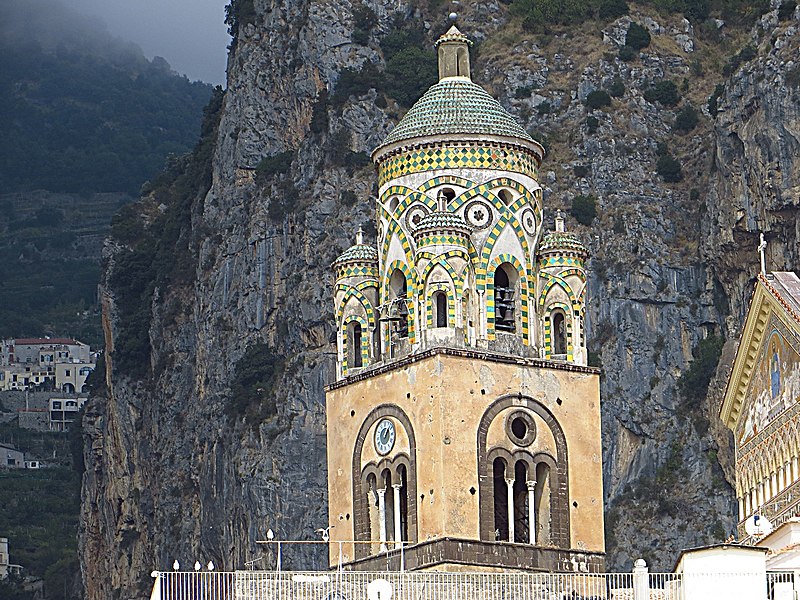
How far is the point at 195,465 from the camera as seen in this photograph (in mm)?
135250

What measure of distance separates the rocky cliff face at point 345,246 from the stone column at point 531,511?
59.9 m

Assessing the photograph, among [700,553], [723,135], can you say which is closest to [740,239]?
[723,135]

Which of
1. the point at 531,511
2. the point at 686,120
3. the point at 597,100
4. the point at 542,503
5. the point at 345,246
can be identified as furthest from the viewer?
the point at 597,100

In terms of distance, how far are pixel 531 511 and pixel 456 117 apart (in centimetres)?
870

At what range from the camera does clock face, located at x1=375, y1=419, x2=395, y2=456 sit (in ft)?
158

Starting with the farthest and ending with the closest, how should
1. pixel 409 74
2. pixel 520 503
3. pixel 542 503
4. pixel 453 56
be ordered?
pixel 409 74 < pixel 453 56 < pixel 542 503 < pixel 520 503

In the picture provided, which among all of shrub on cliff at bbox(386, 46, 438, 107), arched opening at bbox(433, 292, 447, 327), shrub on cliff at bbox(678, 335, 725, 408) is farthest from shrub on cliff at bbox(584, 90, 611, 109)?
arched opening at bbox(433, 292, 447, 327)

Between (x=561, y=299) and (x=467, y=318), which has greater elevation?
(x=561, y=299)

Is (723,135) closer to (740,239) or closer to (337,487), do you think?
(740,239)

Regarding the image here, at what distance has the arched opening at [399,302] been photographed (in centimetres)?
4941

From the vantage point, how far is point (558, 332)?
49.8 metres

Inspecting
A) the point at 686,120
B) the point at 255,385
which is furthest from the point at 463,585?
the point at 686,120

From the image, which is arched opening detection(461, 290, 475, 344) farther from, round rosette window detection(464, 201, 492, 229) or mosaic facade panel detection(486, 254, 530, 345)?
round rosette window detection(464, 201, 492, 229)

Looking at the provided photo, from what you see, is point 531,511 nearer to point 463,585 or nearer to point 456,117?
point 463,585
